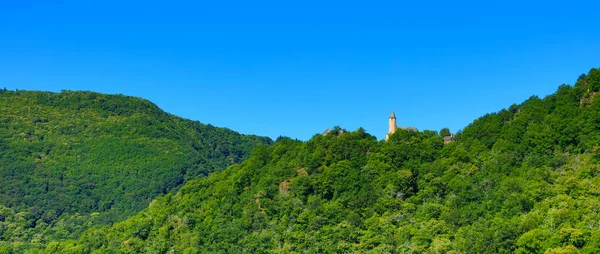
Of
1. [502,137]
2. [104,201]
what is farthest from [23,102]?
[502,137]

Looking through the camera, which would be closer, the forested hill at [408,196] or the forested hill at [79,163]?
the forested hill at [408,196]

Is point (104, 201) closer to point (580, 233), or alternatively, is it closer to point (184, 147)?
point (184, 147)

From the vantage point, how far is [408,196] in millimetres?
82875

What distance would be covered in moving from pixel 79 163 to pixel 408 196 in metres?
105

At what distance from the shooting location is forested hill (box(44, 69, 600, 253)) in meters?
66.1

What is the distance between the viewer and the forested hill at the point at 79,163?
14600 cm

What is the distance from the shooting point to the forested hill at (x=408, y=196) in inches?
2601

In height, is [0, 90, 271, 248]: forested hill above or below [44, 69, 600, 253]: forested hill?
above

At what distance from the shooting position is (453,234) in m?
69.3

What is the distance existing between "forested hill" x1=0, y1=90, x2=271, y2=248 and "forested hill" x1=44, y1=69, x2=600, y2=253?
43.9 meters

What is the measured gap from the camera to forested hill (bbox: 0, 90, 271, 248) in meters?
146

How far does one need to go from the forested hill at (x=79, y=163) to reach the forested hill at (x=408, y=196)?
1727 inches

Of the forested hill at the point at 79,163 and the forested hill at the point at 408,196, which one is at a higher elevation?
the forested hill at the point at 79,163

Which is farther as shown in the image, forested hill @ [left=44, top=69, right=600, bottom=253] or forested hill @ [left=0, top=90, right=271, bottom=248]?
forested hill @ [left=0, top=90, right=271, bottom=248]
